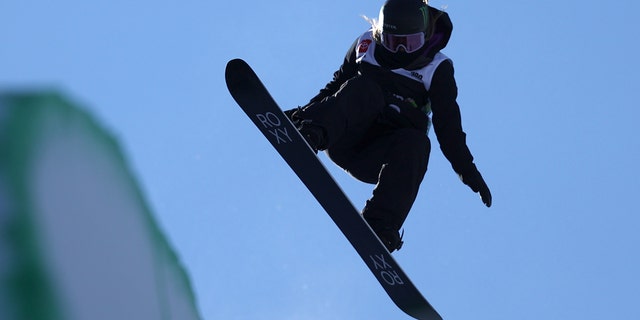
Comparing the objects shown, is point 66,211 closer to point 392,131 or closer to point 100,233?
point 100,233

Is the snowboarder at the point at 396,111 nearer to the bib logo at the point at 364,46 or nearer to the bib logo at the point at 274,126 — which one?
the bib logo at the point at 364,46

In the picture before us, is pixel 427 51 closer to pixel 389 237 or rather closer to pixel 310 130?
pixel 310 130

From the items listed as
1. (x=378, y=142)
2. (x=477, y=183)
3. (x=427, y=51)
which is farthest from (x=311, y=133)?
(x=477, y=183)

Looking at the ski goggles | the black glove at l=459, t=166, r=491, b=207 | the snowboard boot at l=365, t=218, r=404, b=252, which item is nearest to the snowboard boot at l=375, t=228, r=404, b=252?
the snowboard boot at l=365, t=218, r=404, b=252

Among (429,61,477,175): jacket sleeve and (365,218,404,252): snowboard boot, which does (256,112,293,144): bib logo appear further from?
(429,61,477,175): jacket sleeve

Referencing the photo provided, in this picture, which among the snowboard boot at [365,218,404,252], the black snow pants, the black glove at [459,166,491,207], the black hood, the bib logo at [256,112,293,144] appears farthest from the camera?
the black hood

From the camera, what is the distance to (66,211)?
1.85 meters

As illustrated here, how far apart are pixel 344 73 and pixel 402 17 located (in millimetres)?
848

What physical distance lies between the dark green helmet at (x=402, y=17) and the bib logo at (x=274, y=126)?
4.32 ft

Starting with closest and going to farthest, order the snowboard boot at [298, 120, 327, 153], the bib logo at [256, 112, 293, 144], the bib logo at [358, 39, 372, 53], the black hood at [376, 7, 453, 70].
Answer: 1. the bib logo at [256, 112, 293, 144]
2. the snowboard boot at [298, 120, 327, 153]
3. the black hood at [376, 7, 453, 70]
4. the bib logo at [358, 39, 372, 53]

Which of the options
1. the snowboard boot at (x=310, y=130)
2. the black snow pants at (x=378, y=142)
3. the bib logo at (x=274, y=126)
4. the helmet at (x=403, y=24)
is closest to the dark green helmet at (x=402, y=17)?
the helmet at (x=403, y=24)

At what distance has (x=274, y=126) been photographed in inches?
240

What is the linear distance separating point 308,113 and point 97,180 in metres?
4.32

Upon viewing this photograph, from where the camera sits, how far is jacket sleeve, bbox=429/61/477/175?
677cm
